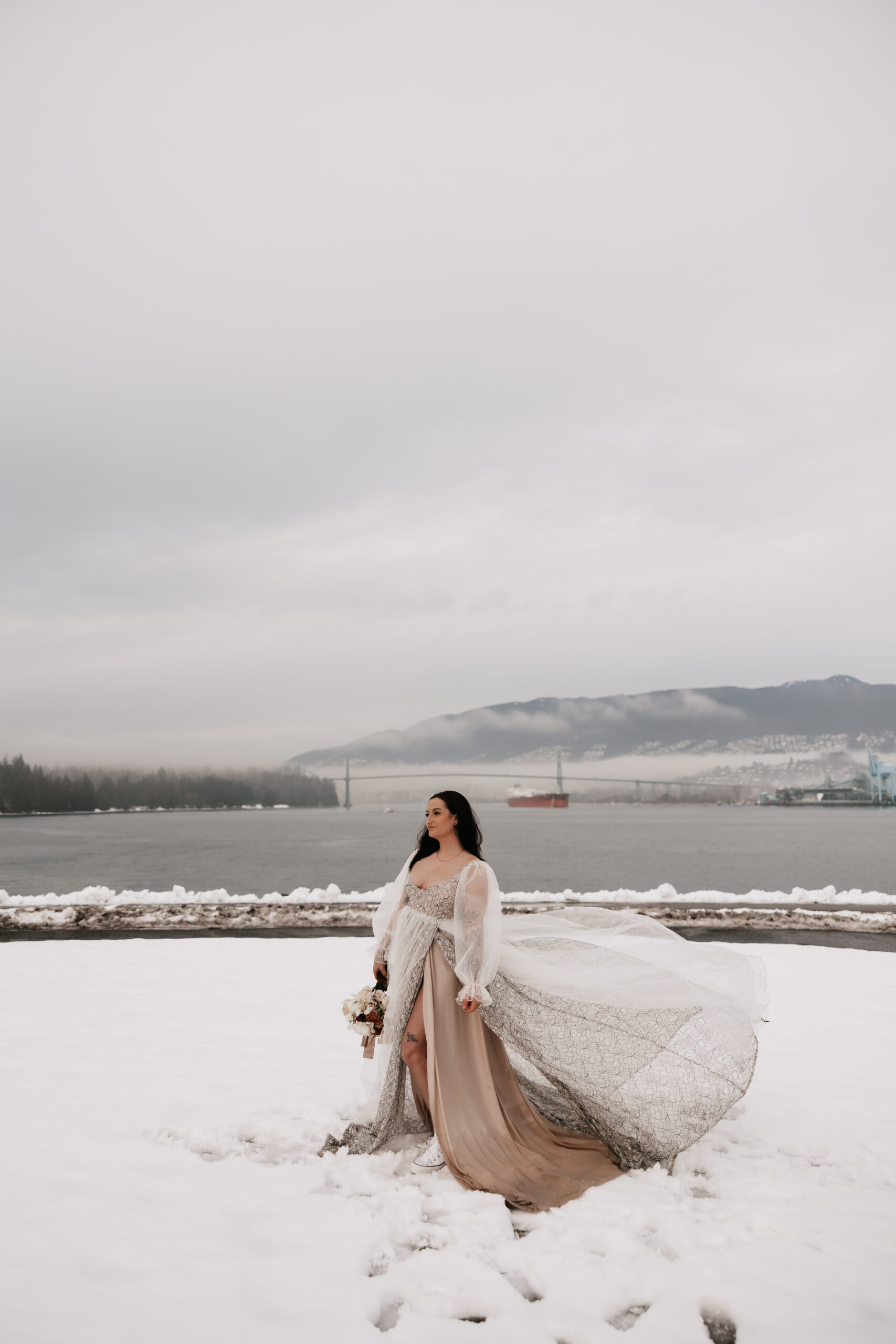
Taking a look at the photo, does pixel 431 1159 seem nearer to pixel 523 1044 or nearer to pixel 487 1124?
pixel 487 1124

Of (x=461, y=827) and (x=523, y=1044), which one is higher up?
(x=461, y=827)

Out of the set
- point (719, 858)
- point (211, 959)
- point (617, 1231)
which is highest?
point (617, 1231)

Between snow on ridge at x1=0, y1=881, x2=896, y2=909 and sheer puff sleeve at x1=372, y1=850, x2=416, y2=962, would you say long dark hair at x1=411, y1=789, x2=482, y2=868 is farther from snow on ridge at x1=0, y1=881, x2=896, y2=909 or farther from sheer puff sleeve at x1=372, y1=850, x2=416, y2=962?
snow on ridge at x1=0, y1=881, x2=896, y2=909

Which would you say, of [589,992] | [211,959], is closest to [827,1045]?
[589,992]

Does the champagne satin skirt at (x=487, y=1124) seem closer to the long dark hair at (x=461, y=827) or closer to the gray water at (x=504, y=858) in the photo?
the long dark hair at (x=461, y=827)

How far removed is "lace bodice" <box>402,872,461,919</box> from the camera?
3.44 meters

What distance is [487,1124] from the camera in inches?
128

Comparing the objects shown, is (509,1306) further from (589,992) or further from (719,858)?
(719,858)

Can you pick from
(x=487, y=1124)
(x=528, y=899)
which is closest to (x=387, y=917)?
(x=487, y=1124)

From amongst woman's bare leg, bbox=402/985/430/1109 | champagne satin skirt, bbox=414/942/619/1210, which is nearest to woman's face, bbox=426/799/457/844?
champagne satin skirt, bbox=414/942/619/1210

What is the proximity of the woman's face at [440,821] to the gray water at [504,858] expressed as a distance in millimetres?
29375

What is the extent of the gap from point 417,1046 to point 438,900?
0.61 meters

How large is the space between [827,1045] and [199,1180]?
403 cm

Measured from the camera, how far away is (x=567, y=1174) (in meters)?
3.16
